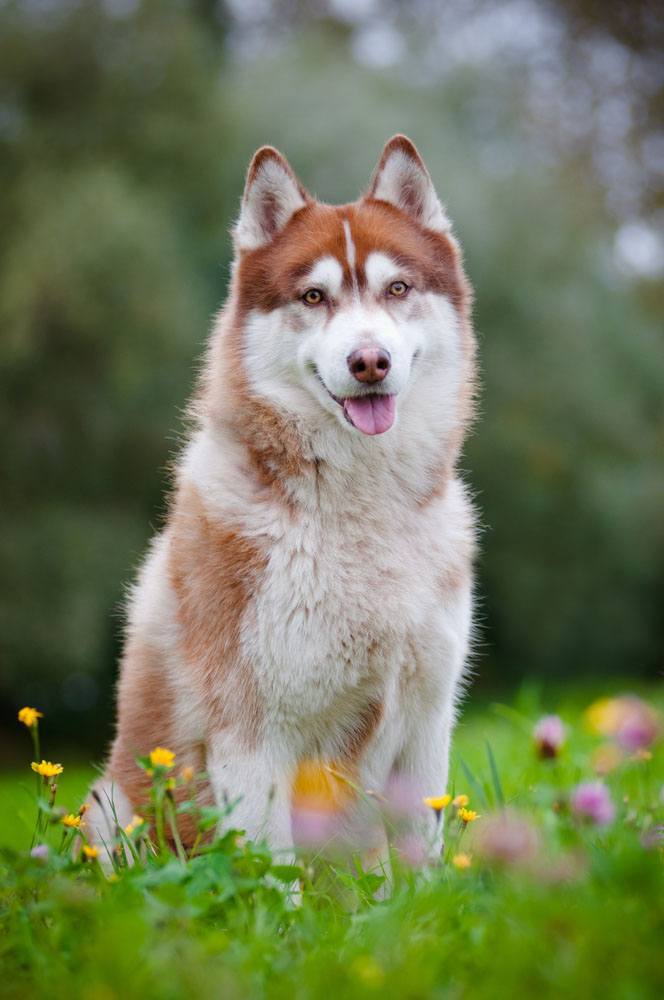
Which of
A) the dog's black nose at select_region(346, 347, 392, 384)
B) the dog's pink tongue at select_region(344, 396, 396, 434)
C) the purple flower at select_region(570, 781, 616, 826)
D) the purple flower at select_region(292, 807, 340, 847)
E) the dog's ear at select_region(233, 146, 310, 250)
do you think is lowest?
the purple flower at select_region(292, 807, 340, 847)

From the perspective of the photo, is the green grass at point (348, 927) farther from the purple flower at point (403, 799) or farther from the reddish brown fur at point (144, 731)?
the reddish brown fur at point (144, 731)

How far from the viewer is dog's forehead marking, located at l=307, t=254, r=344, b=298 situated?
10.2ft

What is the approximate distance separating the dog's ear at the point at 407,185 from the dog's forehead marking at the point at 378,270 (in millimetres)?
344

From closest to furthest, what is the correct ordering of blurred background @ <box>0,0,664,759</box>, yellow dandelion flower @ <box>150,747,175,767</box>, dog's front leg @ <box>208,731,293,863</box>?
yellow dandelion flower @ <box>150,747,175,767</box> → dog's front leg @ <box>208,731,293,863</box> → blurred background @ <box>0,0,664,759</box>

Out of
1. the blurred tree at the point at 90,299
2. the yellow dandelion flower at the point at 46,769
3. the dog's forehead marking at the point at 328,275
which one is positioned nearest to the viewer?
the yellow dandelion flower at the point at 46,769

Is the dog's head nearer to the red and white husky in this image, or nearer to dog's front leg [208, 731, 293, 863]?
the red and white husky

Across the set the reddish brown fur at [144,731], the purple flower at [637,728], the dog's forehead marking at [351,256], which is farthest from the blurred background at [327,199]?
the purple flower at [637,728]

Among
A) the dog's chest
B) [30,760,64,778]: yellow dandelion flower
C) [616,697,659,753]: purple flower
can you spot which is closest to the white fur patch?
the dog's chest

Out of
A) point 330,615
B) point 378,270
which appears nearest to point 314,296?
point 378,270

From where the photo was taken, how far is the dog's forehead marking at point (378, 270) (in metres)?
3.13

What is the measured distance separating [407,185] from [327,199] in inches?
467

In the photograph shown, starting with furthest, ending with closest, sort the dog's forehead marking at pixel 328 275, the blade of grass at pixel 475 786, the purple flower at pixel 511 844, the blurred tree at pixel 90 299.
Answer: the blurred tree at pixel 90 299, the dog's forehead marking at pixel 328 275, the blade of grass at pixel 475 786, the purple flower at pixel 511 844

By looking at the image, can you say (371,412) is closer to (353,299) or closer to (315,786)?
(353,299)

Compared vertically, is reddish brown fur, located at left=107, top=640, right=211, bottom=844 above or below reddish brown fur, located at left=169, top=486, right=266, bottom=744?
below
